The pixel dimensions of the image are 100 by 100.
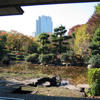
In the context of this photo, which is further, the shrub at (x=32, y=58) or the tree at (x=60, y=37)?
the tree at (x=60, y=37)

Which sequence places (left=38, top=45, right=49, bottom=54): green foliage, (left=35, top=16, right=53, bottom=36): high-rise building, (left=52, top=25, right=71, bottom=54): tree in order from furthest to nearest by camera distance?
(left=35, top=16, right=53, bottom=36): high-rise building → (left=52, top=25, right=71, bottom=54): tree → (left=38, top=45, right=49, bottom=54): green foliage

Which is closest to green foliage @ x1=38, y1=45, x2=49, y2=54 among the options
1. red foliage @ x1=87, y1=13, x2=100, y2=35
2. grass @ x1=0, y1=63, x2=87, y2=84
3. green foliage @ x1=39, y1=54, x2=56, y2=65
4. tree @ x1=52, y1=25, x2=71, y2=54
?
tree @ x1=52, y1=25, x2=71, y2=54

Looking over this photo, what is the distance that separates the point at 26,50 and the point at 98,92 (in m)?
16.4

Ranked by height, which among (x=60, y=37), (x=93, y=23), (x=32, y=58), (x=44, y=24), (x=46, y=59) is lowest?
(x=46, y=59)

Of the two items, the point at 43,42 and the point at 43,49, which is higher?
the point at 43,42

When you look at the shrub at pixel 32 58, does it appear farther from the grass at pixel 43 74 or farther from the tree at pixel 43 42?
the grass at pixel 43 74

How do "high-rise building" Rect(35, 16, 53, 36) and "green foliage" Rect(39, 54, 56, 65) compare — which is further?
"high-rise building" Rect(35, 16, 53, 36)

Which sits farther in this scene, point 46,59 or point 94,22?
point 94,22

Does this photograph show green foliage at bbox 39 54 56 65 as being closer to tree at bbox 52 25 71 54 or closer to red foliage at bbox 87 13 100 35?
tree at bbox 52 25 71 54

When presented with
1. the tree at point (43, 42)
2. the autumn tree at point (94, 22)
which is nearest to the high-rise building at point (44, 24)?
the tree at point (43, 42)

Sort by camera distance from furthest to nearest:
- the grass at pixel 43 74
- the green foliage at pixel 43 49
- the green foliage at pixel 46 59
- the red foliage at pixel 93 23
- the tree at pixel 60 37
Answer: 1. the tree at pixel 60 37
2. the red foliage at pixel 93 23
3. the green foliage at pixel 43 49
4. the green foliage at pixel 46 59
5. the grass at pixel 43 74

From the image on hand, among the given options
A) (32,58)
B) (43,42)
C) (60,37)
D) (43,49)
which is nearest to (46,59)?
(32,58)

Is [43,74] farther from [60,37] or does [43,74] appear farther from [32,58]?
[60,37]

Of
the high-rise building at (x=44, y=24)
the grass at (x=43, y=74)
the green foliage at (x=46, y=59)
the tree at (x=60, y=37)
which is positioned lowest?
the grass at (x=43, y=74)
